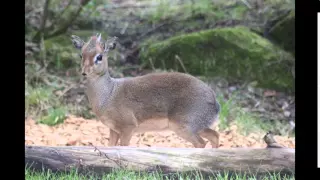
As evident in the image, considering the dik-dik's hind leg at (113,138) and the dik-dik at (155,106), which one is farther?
the dik-dik's hind leg at (113,138)

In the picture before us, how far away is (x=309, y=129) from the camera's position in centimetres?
359

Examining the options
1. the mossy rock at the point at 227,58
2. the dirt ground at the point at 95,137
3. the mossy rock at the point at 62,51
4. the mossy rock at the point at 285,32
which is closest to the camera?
the dirt ground at the point at 95,137

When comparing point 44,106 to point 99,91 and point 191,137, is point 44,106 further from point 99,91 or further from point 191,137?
point 191,137

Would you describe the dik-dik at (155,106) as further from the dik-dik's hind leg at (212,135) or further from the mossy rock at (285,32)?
the mossy rock at (285,32)

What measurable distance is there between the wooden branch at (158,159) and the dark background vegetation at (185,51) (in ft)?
8.06

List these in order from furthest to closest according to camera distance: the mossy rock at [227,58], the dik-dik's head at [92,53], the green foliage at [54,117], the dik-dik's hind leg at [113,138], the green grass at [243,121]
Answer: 1. the mossy rock at [227,58]
2. the green foliage at [54,117]
3. the green grass at [243,121]
4. the dik-dik's hind leg at [113,138]
5. the dik-dik's head at [92,53]

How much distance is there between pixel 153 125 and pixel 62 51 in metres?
3.48

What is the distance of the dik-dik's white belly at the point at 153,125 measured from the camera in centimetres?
477

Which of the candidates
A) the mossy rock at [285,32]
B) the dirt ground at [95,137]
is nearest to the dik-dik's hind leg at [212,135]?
the dirt ground at [95,137]

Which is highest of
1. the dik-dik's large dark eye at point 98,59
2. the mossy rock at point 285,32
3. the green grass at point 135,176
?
the mossy rock at point 285,32

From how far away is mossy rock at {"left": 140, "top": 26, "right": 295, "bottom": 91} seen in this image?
25.2ft

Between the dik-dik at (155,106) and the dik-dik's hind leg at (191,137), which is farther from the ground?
the dik-dik at (155,106)
